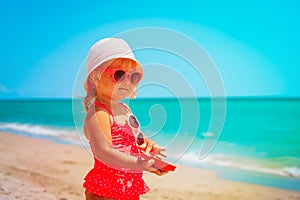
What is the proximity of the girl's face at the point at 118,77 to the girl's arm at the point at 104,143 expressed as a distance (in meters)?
0.11

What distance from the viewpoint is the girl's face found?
174 centimetres

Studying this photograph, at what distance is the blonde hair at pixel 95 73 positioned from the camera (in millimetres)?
1730

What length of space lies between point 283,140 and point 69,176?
8.78 metres

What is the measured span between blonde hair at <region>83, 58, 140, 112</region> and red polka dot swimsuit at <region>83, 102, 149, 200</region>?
0.21ft

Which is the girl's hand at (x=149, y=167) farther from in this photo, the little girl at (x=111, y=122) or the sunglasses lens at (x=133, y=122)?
the sunglasses lens at (x=133, y=122)

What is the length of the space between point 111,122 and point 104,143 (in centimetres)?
13

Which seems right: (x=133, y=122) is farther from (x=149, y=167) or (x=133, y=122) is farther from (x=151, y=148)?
(x=149, y=167)

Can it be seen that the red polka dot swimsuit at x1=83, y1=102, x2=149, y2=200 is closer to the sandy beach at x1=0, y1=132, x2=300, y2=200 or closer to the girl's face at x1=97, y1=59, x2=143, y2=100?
the girl's face at x1=97, y1=59, x2=143, y2=100

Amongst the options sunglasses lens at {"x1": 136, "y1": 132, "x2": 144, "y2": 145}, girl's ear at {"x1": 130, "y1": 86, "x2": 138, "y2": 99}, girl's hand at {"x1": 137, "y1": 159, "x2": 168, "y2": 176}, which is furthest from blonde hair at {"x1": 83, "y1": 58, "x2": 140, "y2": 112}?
girl's hand at {"x1": 137, "y1": 159, "x2": 168, "y2": 176}

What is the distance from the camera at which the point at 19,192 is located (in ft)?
13.9

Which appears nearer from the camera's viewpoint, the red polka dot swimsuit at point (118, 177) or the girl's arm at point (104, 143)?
the girl's arm at point (104, 143)

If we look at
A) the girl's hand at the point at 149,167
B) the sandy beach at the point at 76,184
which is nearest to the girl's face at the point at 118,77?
the girl's hand at the point at 149,167

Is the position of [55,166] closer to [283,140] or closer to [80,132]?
[80,132]

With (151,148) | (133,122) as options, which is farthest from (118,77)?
(151,148)
